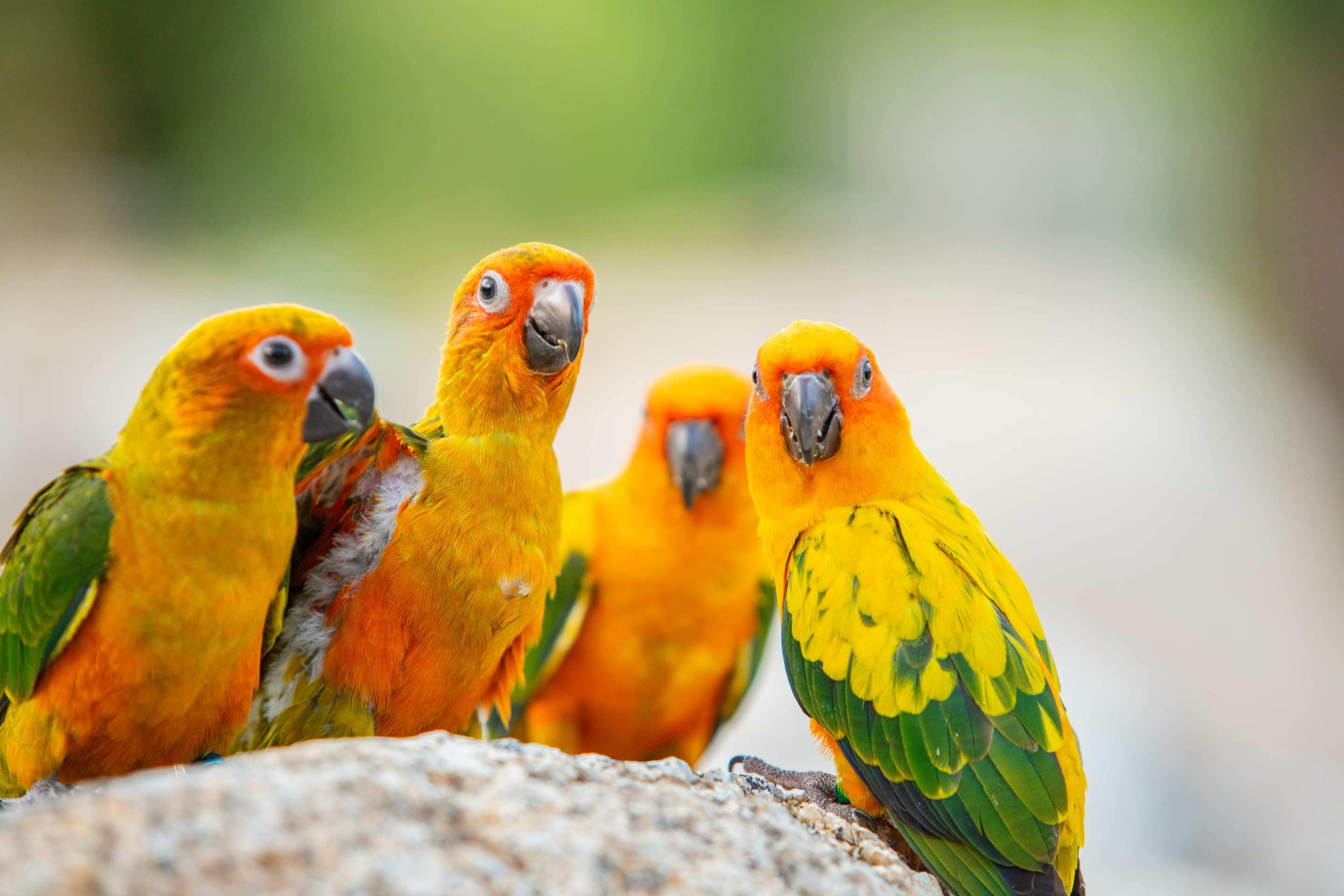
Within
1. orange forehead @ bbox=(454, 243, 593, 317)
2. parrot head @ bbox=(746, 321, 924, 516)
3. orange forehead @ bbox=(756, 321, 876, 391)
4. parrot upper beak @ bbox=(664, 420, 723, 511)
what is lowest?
parrot upper beak @ bbox=(664, 420, 723, 511)

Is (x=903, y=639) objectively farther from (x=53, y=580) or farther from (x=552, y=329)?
(x=53, y=580)

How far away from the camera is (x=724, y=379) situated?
4449mm

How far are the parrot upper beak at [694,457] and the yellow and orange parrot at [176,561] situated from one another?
193 centimetres

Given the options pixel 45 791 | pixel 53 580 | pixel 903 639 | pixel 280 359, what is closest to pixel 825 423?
pixel 903 639

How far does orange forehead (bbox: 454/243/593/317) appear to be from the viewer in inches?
120

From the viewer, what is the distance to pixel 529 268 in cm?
304

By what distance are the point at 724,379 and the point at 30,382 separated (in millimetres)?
11191

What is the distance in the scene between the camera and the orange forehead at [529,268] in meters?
3.04

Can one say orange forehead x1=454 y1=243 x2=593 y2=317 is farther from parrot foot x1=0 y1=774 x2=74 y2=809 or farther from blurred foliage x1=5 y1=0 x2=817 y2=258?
blurred foliage x1=5 y1=0 x2=817 y2=258

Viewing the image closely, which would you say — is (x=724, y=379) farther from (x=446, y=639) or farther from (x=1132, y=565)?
(x=1132, y=565)

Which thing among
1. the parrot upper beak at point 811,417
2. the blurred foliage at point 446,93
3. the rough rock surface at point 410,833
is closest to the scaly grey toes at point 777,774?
the rough rock surface at point 410,833

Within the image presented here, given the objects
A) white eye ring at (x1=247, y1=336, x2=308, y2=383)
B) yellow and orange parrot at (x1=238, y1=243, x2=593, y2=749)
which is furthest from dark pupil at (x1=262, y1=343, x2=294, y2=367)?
yellow and orange parrot at (x1=238, y1=243, x2=593, y2=749)

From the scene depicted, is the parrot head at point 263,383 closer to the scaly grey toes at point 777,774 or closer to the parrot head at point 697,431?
the scaly grey toes at point 777,774

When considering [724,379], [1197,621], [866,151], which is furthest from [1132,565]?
[866,151]
